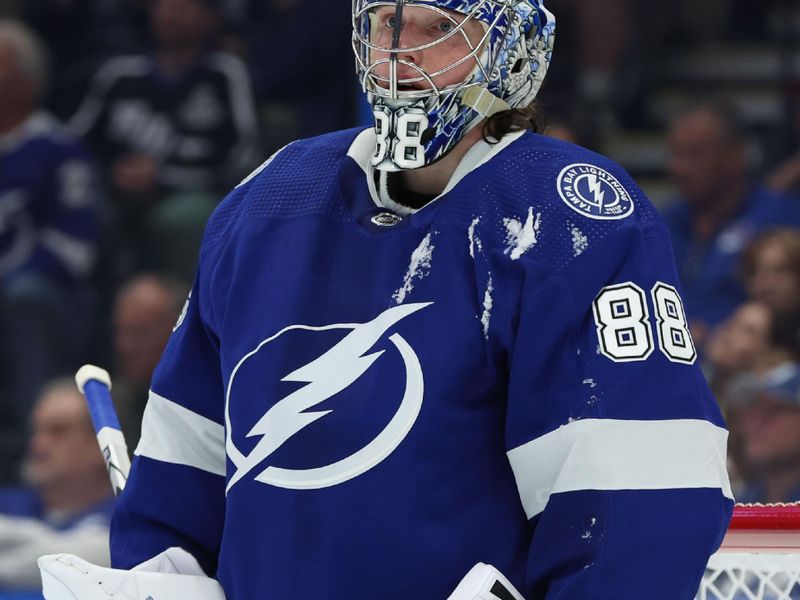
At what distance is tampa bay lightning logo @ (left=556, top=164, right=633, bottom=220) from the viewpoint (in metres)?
1.50

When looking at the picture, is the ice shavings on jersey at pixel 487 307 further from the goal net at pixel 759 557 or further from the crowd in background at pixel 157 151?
the crowd in background at pixel 157 151

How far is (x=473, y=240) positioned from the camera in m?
1.52

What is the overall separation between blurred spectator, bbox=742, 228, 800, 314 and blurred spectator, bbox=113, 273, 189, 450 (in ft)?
5.42

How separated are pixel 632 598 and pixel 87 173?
11.5 ft

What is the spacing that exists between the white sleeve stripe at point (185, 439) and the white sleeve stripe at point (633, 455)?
470mm


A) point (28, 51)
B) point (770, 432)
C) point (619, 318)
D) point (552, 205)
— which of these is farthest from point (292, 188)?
point (28, 51)

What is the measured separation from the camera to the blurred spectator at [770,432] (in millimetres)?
3877

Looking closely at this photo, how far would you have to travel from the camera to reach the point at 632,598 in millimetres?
1418

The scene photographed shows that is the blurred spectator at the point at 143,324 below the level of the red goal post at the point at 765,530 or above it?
below

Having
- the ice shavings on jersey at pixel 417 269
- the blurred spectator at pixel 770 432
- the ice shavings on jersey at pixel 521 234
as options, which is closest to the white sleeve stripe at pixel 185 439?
the ice shavings on jersey at pixel 417 269

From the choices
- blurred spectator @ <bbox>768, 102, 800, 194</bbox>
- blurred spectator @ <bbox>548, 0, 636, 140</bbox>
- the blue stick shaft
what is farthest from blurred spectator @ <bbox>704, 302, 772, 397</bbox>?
the blue stick shaft

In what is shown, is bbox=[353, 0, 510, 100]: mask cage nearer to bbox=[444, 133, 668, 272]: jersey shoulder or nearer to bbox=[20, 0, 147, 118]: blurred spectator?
bbox=[444, 133, 668, 272]: jersey shoulder

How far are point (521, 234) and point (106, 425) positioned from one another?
29.2 inches

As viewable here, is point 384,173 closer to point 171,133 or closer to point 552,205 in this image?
point 552,205
